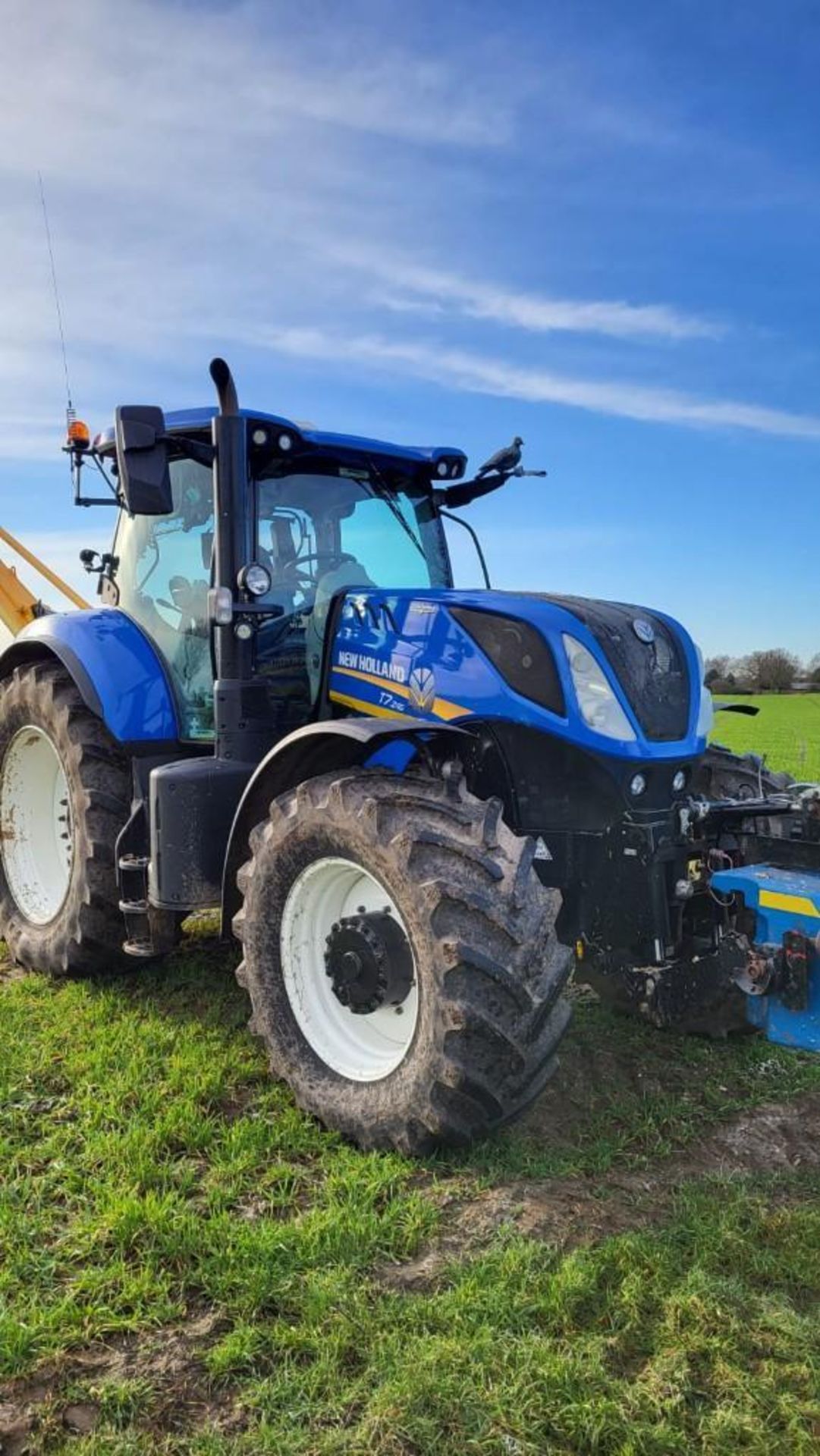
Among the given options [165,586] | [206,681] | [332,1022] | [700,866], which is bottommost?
[332,1022]

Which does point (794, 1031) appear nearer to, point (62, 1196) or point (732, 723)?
point (62, 1196)

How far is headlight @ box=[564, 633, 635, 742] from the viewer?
3795mm

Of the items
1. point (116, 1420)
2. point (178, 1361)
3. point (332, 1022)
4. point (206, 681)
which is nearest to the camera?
point (116, 1420)

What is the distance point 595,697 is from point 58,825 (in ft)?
11.0

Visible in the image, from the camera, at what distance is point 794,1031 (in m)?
3.39

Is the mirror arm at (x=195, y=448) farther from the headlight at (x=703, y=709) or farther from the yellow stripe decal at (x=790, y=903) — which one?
the yellow stripe decal at (x=790, y=903)

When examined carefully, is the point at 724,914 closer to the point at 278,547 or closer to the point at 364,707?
the point at 364,707

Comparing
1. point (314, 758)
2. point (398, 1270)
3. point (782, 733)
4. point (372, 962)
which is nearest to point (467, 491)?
point (314, 758)

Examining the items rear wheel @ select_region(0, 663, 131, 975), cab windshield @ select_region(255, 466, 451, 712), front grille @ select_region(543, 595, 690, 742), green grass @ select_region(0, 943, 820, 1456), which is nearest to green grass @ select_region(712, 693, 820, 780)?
front grille @ select_region(543, 595, 690, 742)

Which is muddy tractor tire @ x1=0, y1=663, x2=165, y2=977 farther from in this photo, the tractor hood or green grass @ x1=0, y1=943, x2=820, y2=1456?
the tractor hood

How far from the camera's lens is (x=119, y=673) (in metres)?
4.94

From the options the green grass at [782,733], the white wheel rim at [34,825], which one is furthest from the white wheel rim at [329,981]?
the green grass at [782,733]

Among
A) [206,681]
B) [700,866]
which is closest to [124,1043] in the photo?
[206,681]

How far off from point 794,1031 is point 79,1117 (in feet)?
8.07
